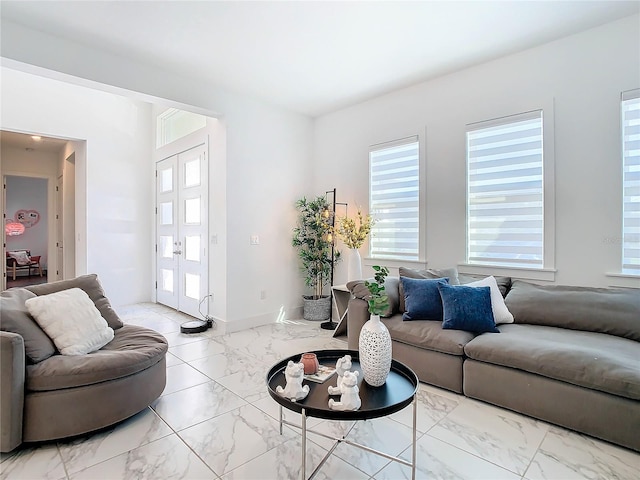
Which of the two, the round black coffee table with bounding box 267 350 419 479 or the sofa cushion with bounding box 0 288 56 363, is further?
the sofa cushion with bounding box 0 288 56 363

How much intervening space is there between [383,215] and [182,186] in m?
2.93

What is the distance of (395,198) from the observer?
424cm

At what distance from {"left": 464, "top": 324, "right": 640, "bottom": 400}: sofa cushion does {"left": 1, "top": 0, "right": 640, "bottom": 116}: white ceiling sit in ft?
8.03

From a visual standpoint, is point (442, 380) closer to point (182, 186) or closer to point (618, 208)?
point (618, 208)

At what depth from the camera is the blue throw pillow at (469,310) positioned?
8.85 ft

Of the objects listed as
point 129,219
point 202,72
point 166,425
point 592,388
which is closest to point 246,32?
point 202,72

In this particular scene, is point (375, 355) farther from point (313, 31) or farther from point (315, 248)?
point (315, 248)

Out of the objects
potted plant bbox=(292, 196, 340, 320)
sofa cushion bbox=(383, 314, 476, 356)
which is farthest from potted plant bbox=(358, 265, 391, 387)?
potted plant bbox=(292, 196, 340, 320)

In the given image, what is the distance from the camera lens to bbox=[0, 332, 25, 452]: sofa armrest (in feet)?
5.87

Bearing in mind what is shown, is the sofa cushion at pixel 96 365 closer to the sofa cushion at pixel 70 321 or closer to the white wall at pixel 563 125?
the sofa cushion at pixel 70 321

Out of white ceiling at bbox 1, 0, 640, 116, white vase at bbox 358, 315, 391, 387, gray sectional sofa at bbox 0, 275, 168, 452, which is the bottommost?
gray sectional sofa at bbox 0, 275, 168, 452

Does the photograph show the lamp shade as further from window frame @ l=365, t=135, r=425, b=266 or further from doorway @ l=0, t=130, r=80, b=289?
window frame @ l=365, t=135, r=425, b=266

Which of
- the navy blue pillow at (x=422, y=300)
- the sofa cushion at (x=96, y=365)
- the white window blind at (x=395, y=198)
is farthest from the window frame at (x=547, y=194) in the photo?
the sofa cushion at (x=96, y=365)

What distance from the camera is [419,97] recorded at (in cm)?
399
